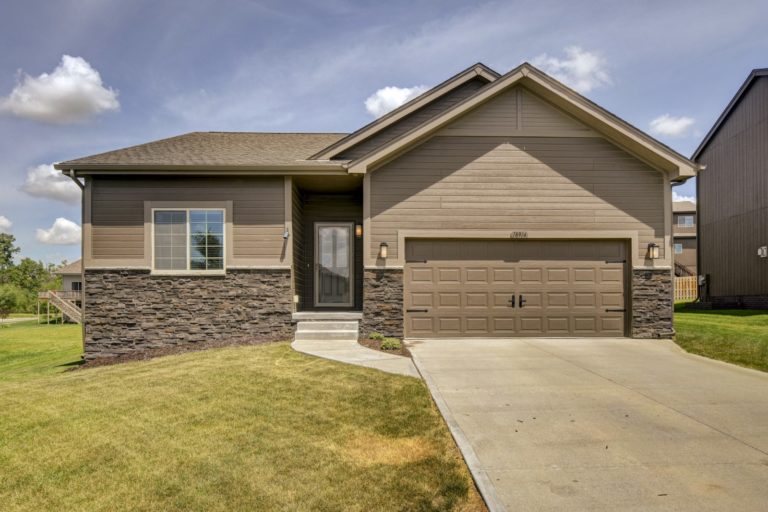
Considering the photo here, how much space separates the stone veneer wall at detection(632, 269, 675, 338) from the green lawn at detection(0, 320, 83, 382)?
12.6 metres

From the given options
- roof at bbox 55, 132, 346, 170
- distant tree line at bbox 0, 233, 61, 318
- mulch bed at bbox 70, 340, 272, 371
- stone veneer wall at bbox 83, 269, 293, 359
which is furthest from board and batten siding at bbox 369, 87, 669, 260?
distant tree line at bbox 0, 233, 61, 318

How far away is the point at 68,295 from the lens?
29.1 metres

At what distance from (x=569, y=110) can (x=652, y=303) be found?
15.3 ft

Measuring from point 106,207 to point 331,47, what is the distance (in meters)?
7.18

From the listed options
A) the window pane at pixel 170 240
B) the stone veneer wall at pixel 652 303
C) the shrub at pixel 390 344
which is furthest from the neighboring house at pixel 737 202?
the window pane at pixel 170 240

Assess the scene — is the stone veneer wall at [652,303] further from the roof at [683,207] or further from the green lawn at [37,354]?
the roof at [683,207]

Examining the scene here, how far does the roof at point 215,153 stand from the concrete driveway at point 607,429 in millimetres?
5592

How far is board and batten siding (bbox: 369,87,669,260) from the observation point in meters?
10.4

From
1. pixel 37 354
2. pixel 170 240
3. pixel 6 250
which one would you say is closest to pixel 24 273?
pixel 6 250

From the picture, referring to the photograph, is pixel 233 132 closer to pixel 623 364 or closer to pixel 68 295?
pixel 623 364

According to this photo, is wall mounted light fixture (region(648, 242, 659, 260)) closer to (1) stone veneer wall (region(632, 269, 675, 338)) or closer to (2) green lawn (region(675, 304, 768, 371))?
(1) stone veneer wall (region(632, 269, 675, 338))

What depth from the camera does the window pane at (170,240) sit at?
34.3 feet

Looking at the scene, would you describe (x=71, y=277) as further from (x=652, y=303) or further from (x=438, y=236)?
(x=652, y=303)

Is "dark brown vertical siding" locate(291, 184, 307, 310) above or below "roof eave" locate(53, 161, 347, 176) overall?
below
